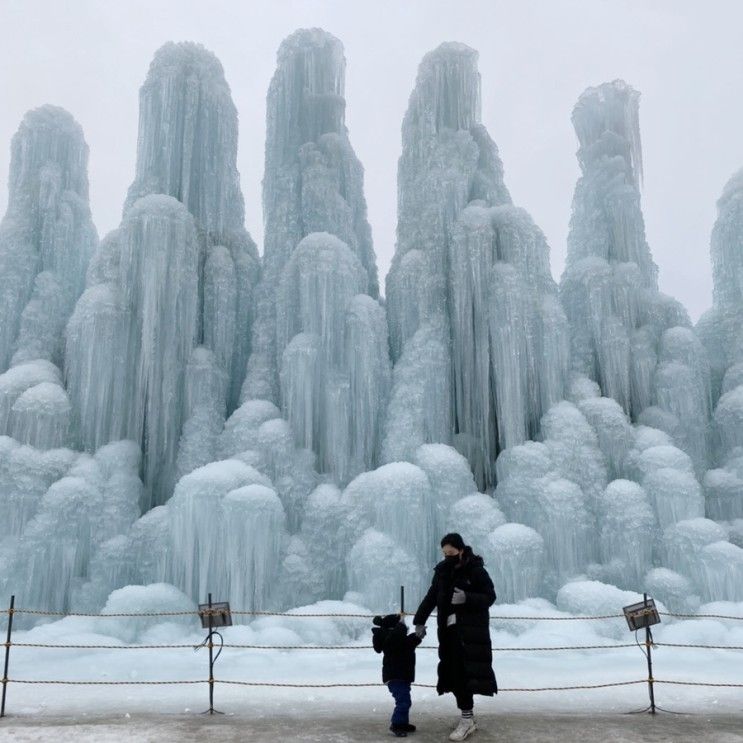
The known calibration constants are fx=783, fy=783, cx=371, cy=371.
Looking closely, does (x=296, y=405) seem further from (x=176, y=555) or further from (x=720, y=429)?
(x=720, y=429)

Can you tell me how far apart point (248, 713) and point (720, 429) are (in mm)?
15526

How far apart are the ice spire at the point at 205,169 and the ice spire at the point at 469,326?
153 inches

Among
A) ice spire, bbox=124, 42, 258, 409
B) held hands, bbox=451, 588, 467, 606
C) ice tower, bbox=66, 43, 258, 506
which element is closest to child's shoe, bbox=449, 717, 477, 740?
held hands, bbox=451, 588, 467, 606

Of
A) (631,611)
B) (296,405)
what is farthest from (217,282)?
(631,611)

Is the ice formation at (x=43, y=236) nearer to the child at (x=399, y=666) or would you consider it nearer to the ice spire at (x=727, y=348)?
the child at (x=399, y=666)

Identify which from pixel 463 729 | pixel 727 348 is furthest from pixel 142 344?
pixel 727 348

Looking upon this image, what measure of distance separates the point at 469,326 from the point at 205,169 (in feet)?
27.1

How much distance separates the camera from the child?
20.4 feet

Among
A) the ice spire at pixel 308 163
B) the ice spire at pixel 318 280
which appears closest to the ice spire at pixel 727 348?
the ice spire at pixel 318 280

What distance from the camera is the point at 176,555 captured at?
48.8 feet

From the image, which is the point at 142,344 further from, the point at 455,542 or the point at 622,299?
the point at 455,542

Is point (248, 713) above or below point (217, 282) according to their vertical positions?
below

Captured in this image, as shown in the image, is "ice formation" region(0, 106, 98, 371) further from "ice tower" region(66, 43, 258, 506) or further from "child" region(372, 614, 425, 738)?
"child" region(372, 614, 425, 738)

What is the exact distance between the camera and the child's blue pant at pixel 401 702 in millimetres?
6215
